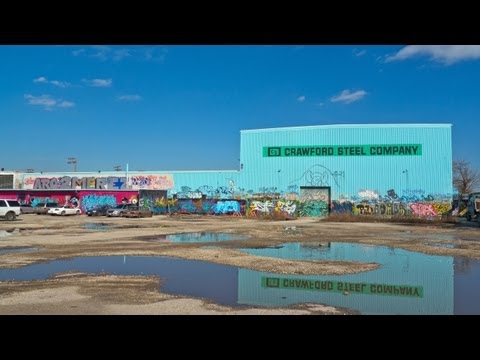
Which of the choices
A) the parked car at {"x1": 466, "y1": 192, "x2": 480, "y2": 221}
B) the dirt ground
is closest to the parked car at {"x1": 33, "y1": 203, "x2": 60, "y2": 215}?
the dirt ground

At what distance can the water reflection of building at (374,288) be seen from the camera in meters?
10.3

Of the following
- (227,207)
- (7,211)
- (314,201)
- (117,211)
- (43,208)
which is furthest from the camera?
(43,208)

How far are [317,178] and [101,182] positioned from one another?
28788mm

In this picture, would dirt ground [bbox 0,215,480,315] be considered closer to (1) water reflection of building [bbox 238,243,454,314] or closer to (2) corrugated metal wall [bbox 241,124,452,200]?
(1) water reflection of building [bbox 238,243,454,314]

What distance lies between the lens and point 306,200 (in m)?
57.0

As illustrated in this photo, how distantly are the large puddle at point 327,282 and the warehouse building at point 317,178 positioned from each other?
36517mm

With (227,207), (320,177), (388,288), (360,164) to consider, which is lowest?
(388,288)

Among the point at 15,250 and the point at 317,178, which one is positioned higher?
the point at 317,178

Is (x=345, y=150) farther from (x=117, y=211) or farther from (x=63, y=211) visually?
(x=63, y=211)

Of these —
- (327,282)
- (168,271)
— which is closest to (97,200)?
(168,271)

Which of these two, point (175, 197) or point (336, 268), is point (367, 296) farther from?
point (175, 197)

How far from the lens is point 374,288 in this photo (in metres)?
12.1

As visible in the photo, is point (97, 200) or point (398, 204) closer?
point (398, 204)
